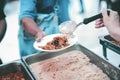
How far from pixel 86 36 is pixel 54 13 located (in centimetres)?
218

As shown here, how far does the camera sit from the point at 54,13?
2006 mm

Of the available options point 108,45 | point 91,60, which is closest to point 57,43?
point 91,60

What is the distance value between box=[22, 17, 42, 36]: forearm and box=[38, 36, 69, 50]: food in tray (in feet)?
0.60

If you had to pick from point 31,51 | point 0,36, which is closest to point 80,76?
point 31,51

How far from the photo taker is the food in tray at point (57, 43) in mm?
1674

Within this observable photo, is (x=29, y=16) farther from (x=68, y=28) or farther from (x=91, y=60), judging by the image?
(x=91, y=60)

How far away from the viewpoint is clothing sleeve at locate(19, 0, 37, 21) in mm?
1957

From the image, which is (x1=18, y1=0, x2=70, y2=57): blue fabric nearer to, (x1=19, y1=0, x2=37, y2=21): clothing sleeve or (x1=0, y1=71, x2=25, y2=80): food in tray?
(x1=19, y1=0, x2=37, y2=21): clothing sleeve

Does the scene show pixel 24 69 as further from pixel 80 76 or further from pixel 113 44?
pixel 113 44

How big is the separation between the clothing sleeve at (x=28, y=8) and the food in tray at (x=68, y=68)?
0.48 metres

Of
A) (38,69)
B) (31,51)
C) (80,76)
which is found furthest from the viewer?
(31,51)

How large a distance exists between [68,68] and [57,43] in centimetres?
23

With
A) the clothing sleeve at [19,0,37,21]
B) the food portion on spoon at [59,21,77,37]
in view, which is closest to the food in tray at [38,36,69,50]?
the food portion on spoon at [59,21,77,37]

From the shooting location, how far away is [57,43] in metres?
1.73
